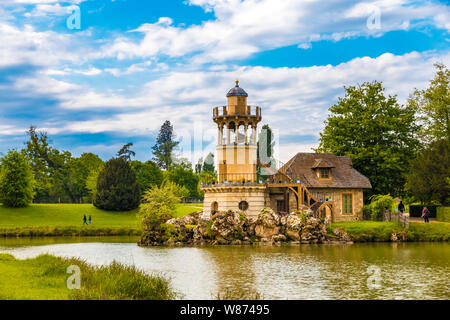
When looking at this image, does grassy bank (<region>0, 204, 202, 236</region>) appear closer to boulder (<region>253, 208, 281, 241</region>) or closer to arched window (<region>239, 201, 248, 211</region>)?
arched window (<region>239, 201, 248, 211</region>)

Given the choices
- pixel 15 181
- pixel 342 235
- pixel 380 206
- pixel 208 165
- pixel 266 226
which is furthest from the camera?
pixel 208 165

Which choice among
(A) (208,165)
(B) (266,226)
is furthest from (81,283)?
(A) (208,165)

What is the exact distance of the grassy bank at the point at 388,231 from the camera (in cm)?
4494

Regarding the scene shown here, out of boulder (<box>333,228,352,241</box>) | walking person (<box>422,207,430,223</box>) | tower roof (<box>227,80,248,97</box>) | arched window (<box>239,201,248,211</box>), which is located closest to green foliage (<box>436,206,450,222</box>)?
walking person (<box>422,207,430,223</box>)

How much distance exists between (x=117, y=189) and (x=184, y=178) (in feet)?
108

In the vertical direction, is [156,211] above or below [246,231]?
above

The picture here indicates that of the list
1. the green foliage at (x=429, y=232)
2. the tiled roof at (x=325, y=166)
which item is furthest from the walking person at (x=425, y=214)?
the tiled roof at (x=325, y=166)

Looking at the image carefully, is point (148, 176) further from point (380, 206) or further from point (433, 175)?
point (433, 175)

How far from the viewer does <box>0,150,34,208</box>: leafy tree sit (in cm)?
6624

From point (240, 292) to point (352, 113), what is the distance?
126 ft

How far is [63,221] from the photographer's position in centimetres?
6259

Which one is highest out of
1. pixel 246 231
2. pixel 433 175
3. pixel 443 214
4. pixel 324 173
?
pixel 324 173

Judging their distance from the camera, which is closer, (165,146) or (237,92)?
(237,92)

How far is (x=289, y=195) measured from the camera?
49500 millimetres
